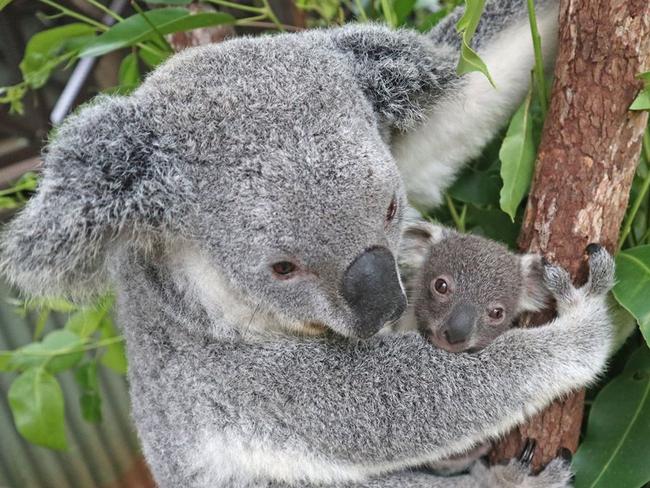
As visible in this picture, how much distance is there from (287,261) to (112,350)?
1.90 m

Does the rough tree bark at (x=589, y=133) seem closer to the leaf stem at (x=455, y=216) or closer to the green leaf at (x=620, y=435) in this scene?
the green leaf at (x=620, y=435)

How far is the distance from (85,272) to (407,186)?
1057 millimetres

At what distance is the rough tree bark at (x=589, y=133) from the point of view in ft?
4.85

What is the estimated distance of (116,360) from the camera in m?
3.14

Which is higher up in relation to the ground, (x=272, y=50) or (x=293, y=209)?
(x=272, y=50)

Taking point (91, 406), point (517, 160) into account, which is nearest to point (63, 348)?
point (91, 406)

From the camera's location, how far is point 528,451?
1.71 metres

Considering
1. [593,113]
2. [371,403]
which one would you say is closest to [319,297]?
[371,403]

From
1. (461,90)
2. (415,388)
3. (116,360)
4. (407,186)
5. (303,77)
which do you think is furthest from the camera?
(116,360)

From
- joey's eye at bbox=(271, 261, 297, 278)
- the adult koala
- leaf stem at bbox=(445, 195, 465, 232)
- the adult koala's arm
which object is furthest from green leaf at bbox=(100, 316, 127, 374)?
joey's eye at bbox=(271, 261, 297, 278)

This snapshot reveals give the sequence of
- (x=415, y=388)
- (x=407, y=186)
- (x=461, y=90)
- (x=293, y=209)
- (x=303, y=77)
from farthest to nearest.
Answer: (x=407, y=186), (x=461, y=90), (x=415, y=388), (x=303, y=77), (x=293, y=209)

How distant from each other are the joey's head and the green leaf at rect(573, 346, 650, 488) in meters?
0.30

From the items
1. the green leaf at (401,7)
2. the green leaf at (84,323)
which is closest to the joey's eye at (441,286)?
the green leaf at (401,7)

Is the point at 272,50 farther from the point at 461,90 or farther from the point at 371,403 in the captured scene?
the point at 371,403
